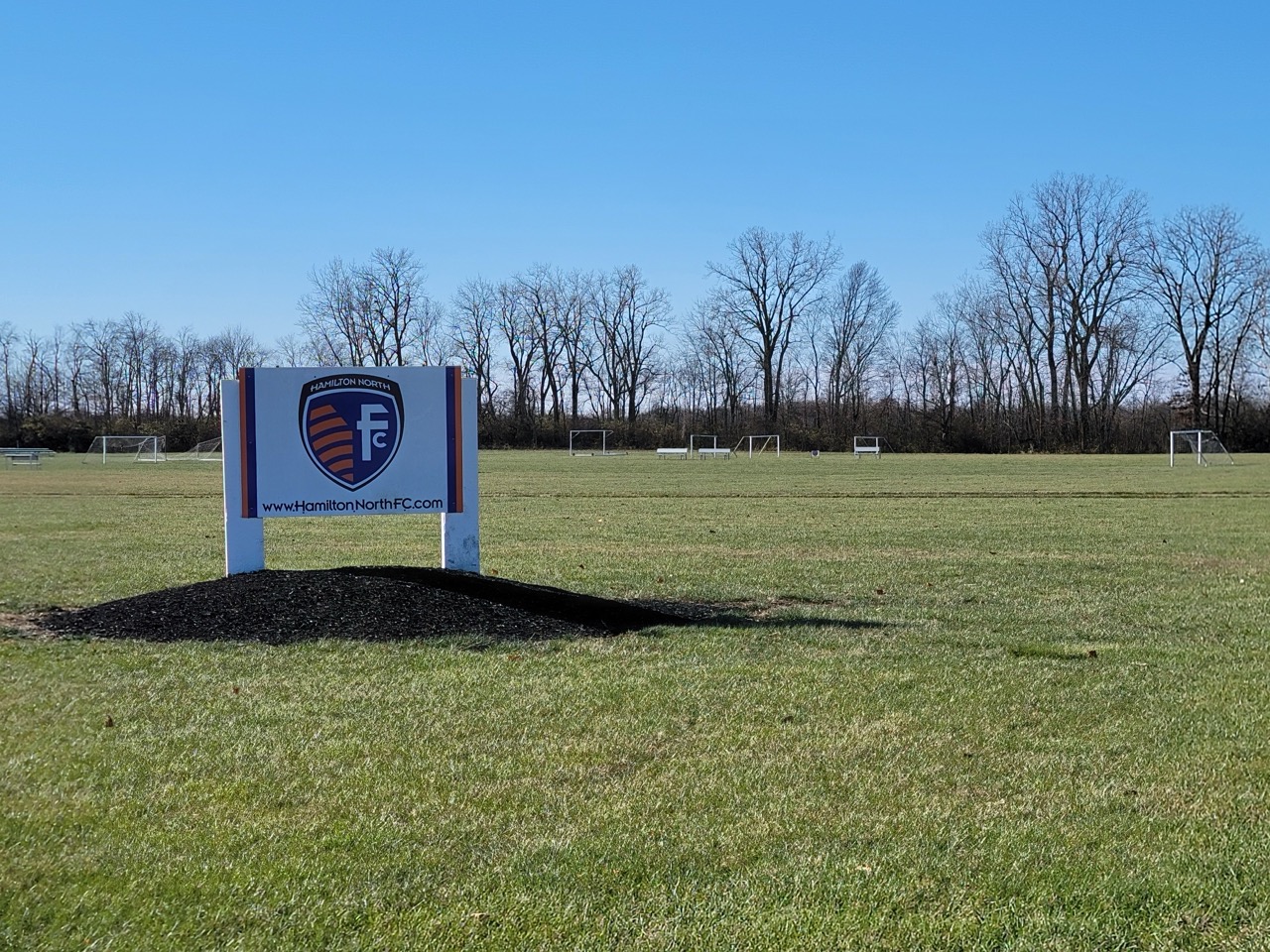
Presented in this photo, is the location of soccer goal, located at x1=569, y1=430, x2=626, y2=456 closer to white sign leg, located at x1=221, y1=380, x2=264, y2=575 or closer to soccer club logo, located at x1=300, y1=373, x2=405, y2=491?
soccer club logo, located at x1=300, y1=373, x2=405, y2=491

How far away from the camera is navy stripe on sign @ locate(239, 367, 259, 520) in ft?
31.7

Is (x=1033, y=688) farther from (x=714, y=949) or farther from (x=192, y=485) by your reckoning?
(x=192, y=485)

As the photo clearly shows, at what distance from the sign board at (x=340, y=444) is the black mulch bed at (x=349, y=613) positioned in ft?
2.16

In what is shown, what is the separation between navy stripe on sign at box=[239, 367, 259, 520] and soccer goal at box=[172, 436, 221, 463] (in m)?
53.5

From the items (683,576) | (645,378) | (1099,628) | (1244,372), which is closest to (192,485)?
(683,576)

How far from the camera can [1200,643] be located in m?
8.11

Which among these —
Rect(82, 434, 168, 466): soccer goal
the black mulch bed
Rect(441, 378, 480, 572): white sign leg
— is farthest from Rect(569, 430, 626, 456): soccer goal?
the black mulch bed

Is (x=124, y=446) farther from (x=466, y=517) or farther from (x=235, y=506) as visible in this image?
(x=466, y=517)

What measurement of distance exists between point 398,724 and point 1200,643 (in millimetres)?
5739

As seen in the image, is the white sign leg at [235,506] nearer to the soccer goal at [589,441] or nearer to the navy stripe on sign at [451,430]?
the navy stripe on sign at [451,430]

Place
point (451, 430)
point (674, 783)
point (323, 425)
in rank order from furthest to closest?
point (451, 430) < point (323, 425) < point (674, 783)

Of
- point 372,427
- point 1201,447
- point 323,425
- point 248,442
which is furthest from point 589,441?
point 248,442

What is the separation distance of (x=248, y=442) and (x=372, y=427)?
103 centimetres

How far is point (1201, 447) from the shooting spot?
199 ft
